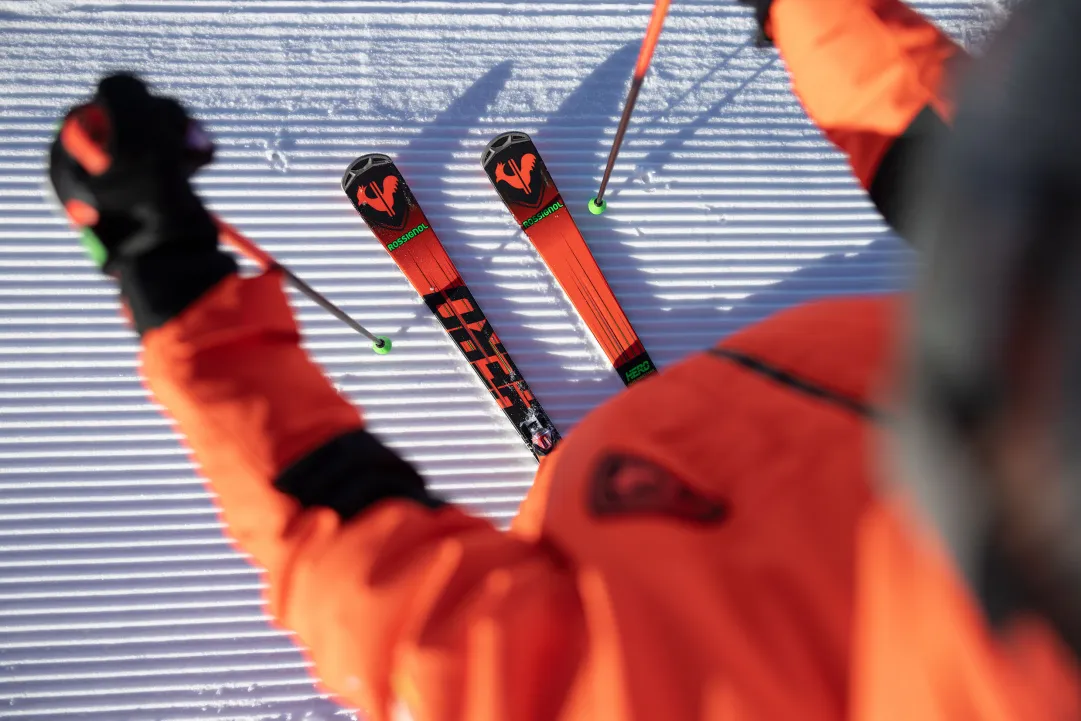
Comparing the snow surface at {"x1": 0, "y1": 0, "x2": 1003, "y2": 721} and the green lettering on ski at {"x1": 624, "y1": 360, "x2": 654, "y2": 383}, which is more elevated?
the snow surface at {"x1": 0, "y1": 0, "x2": 1003, "y2": 721}

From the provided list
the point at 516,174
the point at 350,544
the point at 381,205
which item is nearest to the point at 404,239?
the point at 381,205

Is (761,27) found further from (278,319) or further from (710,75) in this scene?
(278,319)

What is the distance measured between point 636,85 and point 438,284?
0.46 m

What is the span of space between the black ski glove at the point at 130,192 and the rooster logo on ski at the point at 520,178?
54 centimetres

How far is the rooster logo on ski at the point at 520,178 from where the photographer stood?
108cm

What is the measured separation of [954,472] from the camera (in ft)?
0.58

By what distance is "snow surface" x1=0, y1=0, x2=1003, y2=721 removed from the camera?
103 cm

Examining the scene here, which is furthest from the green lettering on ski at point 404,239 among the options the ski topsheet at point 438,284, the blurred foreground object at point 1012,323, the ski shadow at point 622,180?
the blurred foreground object at point 1012,323

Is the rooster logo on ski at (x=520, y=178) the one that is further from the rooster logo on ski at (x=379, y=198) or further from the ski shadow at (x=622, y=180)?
the rooster logo on ski at (x=379, y=198)

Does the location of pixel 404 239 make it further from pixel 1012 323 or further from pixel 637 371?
pixel 1012 323

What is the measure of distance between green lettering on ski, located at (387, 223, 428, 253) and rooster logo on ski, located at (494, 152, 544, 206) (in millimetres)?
165

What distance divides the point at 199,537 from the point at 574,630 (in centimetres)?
89

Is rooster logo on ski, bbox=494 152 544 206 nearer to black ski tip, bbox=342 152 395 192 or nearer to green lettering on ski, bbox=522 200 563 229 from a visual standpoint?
green lettering on ski, bbox=522 200 563 229

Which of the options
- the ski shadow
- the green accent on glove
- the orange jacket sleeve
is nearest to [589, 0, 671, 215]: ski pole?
the ski shadow
